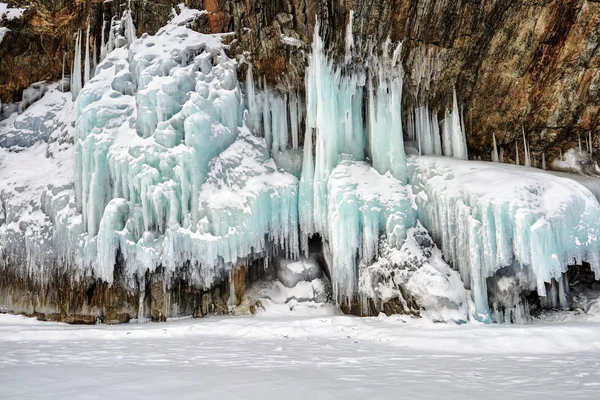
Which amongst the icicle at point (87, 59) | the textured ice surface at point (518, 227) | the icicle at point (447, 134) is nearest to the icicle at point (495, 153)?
the icicle at point (447, 134)

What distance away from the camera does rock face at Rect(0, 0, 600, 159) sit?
11.2m

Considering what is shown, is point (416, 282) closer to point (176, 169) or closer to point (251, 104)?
point (176, 169)

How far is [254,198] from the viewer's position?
12148 mm

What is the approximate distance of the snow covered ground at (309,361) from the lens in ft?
13.0

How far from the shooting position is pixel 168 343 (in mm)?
8227

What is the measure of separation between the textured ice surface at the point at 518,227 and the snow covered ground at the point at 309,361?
1.40 m

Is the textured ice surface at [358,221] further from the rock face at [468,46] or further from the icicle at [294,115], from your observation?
the rock face at [468,46]

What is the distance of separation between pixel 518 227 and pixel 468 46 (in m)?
5.41

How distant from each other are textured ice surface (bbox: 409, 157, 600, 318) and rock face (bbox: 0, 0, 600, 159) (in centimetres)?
Answer: 317

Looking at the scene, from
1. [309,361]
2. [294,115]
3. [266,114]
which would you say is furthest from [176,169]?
[309,361]

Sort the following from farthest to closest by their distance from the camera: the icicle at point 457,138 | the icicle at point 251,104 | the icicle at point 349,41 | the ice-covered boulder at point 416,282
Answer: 1. the icicle at point 251,104
2. the icicle at point 457,138
3. the icicle at point 349,41
4. the ice-covered boulder at point 416,282

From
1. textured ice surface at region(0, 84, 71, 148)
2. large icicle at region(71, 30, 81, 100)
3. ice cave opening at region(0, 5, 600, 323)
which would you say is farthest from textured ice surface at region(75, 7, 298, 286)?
textured ice surface at region(0, 84, 71, 148)

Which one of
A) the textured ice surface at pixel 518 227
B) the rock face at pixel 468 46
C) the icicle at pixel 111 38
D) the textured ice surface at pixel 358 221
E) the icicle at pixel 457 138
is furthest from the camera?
the icicle at pixel 111 38

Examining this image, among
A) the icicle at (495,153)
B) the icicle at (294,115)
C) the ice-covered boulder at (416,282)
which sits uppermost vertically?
the icicle at (294,115)
